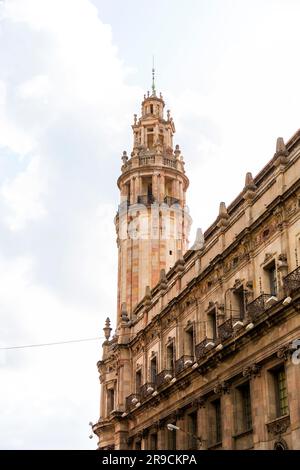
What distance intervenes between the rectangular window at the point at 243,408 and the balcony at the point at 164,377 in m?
6.78

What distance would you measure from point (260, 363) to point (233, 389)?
279 cm

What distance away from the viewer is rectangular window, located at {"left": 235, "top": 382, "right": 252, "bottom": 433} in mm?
29266

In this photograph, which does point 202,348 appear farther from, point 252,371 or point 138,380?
point 138,380

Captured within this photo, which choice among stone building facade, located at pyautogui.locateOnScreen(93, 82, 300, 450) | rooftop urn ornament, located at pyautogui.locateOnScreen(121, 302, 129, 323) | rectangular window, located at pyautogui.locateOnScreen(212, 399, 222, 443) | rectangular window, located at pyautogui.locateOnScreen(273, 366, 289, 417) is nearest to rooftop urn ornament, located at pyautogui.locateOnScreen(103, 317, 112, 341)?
stone building facade, located at pyautogui.locateOnScreen(93, 82, 300, 450)

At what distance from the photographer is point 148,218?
179 ft

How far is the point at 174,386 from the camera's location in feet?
116

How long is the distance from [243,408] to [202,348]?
381cm

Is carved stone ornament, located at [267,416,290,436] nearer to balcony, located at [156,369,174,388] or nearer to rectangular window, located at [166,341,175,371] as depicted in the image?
balcony, located at [156,369,174,388]

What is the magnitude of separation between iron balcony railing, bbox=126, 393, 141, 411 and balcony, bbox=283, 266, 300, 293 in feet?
55.2

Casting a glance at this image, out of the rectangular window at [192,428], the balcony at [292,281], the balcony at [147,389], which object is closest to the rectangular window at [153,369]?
the balcony at [147,389]

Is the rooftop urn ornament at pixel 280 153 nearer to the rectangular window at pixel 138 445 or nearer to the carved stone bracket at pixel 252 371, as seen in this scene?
the carved stone bracket at pixel 252 371

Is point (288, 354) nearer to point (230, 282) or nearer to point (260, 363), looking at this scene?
point (260, 363)

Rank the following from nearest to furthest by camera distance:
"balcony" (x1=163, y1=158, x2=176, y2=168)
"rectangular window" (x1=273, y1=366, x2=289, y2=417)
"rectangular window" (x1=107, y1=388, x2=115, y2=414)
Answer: "rectangular window" (x1=273, y1=366, x2=289, y2=417)
"rectangular window" (x1=107, y1=388, x2=115, y2=414)
"balcony" (x1=163, y1=158, x2=176, y2=168)

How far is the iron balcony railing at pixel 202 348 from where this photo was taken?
105 ft
